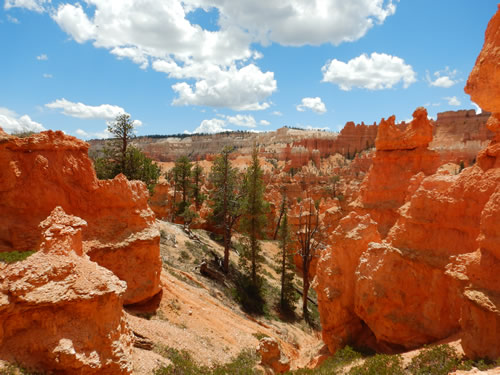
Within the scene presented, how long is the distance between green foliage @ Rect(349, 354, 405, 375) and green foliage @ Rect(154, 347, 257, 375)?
383 cm

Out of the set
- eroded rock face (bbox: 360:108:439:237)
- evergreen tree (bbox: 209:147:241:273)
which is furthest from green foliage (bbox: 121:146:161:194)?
eroded rock face (bbox: 360:108:439:237)

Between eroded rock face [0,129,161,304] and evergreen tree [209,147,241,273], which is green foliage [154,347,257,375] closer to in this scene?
eroded rock face [0,129,161,304]

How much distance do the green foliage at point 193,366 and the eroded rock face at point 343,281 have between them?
10.7 feet

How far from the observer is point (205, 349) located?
11.4 m

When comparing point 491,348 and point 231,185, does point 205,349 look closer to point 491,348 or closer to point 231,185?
point 491,348

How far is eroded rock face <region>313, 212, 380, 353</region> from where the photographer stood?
1207cm

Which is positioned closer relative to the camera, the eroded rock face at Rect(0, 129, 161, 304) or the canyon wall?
the canyon wall

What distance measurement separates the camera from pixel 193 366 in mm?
9633

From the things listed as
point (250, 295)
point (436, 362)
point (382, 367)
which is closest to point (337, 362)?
point (382, 367)

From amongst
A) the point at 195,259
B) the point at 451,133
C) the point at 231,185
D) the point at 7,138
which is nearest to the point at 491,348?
the point at 7,138

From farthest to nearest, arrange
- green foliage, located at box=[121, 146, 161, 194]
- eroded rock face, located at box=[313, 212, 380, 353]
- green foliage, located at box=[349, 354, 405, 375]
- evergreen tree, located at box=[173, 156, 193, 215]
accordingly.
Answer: evergreen tree, located at box=[173, 156, 193, 215]
green foliage, located at box=[121, 146, 161, 194]
eroded rock face, located at box=[313, 212, 380, 353]
green foliage, located at box=[349, 354, 405, 375]

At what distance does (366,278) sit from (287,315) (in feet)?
38.7

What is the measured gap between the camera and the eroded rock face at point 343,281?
12.1 meters

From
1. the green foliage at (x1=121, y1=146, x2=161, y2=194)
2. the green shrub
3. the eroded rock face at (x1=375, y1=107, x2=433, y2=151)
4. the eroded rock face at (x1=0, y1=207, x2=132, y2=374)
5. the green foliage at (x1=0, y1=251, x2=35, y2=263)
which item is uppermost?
the eroded rock face at (x1=375, y1=107, x2=433, y2=151)
